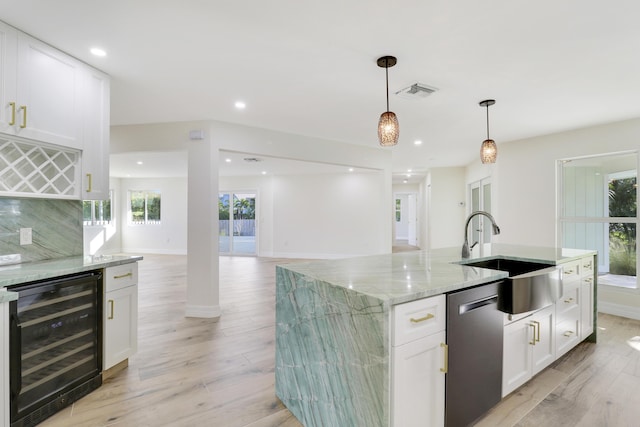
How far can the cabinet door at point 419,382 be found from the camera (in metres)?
1.33

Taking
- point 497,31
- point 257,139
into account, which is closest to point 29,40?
point 257,139

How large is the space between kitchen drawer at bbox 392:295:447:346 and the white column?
2944 mm

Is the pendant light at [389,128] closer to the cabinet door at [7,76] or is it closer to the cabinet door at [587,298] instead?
the cabinet door at [587,298]

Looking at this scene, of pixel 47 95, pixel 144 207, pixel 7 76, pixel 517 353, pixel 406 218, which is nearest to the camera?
pixel 7 76

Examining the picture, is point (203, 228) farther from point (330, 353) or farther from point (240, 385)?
point (330, 353)

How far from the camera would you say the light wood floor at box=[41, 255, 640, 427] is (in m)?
1.91

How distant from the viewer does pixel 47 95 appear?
2.15 m

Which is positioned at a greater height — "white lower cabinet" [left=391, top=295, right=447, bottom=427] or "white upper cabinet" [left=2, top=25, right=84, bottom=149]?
"white upper cabinet" [left=2, top=25, right=84, bottom=149]

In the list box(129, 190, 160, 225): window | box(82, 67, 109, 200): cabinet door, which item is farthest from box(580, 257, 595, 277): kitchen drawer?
box(129, 190, 160, 225): window

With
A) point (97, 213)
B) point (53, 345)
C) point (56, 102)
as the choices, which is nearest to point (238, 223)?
point (97, 213)

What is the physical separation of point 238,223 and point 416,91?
24.8 feet

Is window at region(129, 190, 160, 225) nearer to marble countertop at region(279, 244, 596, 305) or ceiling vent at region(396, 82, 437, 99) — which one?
ceiling vent at region(396, 82, 437, 99)

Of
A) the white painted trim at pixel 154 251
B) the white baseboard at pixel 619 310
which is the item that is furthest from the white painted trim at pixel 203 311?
the white painted trim at pixel 154 251

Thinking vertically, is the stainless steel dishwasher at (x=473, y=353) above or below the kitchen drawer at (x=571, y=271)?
below
